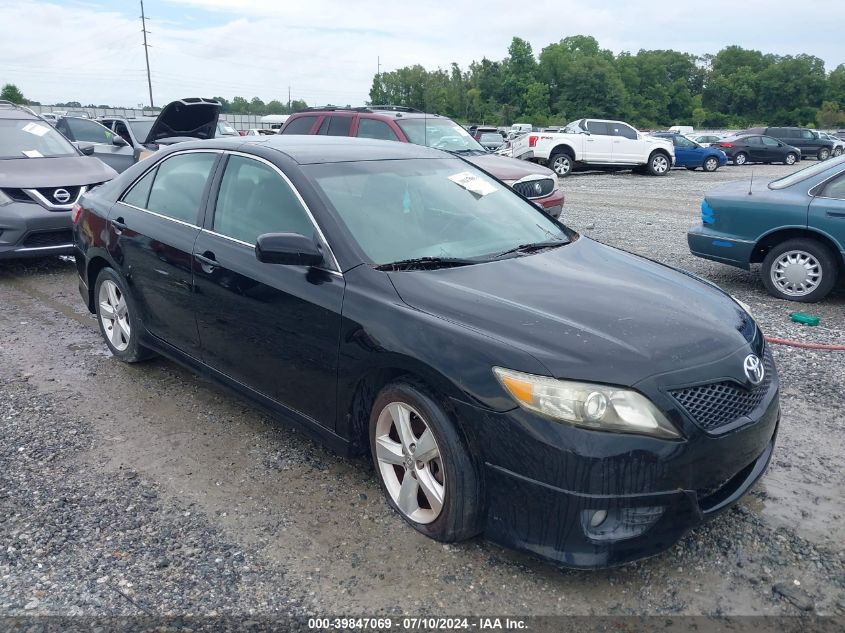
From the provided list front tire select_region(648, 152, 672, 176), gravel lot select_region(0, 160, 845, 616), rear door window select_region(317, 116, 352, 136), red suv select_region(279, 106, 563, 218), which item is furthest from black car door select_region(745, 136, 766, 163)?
gravel lot select_region(0, 160, 845, 616)

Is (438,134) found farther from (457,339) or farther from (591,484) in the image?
(591,484)

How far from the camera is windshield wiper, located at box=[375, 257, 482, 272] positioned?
336cm

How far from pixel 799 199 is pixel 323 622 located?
19.9 feet

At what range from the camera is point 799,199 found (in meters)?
6.80

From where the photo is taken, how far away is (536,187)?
9.94m

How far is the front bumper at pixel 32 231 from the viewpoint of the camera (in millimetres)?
7473

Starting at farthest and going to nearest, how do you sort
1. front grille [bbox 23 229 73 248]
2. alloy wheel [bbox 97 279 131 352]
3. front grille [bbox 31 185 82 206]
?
front grille [bbox 31 185 82 206]
front grille [bbox 23 229 73 248]
alloy wheel [bbox 97 279 131 352]

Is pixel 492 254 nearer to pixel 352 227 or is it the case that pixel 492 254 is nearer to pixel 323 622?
pixel 352 227

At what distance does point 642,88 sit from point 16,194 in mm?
103300

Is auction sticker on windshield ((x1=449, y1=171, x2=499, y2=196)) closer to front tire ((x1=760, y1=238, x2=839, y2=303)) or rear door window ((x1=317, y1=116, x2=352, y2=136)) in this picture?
front tire ((x1=760, y1=238, x2=839, y2=303))

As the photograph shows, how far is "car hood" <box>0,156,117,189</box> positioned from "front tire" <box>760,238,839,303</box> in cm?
710

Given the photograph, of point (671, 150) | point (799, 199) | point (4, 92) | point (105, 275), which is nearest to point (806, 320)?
point (799, 199)

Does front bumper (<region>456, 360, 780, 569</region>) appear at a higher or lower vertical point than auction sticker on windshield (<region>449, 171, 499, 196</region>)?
lower

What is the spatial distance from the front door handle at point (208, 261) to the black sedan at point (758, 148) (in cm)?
3096
